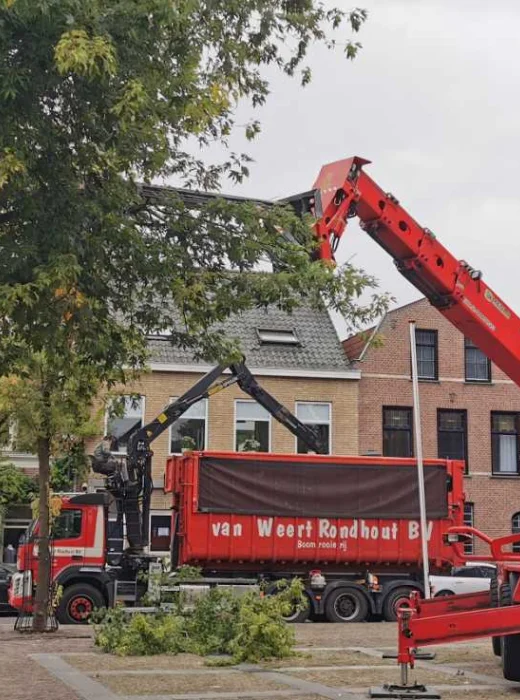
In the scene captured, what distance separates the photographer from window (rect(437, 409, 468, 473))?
115 ft

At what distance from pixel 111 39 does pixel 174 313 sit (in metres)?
4.70

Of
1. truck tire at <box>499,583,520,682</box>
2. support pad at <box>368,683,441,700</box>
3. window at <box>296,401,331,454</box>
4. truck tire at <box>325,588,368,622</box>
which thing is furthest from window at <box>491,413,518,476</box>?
support pad at <box>368,683,441,700</box>

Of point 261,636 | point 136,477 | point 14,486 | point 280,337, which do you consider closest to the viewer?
point 261,636

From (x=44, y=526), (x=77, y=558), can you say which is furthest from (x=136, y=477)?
(x=44, y=526)

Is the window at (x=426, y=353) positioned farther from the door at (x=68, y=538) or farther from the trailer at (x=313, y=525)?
the door at (x=68, y=538)

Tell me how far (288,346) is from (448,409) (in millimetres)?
5622

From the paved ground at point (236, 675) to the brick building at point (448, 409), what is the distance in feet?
59.2

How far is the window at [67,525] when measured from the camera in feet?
74.7

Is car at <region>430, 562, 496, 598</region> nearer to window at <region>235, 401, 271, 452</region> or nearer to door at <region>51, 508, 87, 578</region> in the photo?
door at <region>51, 508, 87, 578</region>

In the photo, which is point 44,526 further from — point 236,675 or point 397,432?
point 397,432

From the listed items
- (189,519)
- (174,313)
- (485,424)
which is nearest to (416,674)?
(174,313)

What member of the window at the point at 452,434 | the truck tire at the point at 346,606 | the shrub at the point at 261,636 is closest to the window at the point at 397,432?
the window at the point at 452,434

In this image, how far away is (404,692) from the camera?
35.7ft

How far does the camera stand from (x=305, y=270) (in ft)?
33.9
